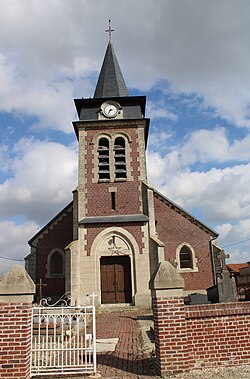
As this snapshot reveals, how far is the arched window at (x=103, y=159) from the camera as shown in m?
18.7

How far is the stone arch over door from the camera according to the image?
55.3 ft

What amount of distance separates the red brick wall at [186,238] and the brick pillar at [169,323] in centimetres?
1297

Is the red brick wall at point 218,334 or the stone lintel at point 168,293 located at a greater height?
the stone lintel at point 168,293

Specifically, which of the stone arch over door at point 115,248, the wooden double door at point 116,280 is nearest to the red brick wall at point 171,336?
the stone arch over door at point 115,248

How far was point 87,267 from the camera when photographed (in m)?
16.6

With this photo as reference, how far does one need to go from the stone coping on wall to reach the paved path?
1329 millimetres

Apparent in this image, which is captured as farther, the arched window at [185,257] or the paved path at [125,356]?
the arched window at [185,257]

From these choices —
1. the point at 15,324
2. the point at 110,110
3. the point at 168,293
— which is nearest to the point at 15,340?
the point at 15,324

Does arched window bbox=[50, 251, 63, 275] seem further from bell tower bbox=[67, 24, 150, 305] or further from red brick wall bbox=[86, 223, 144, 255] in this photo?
red brick wall bbox=[86, 223, 144, 255]

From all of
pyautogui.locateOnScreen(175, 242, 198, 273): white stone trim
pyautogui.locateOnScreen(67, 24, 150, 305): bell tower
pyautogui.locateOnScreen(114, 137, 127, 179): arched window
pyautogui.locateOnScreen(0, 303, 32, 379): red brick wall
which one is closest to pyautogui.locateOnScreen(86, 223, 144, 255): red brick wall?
pyautogui.locateOnScreen(67, 24, 150, 305): bell tower

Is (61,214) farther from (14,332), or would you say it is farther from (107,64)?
(14,332)

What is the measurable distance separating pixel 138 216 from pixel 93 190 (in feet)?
9.61

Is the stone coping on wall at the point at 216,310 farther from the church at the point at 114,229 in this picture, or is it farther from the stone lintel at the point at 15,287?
the church at the point at 114,229

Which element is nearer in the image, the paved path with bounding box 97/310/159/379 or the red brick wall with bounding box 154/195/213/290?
the paved path with bounding box 97/310/159/379
